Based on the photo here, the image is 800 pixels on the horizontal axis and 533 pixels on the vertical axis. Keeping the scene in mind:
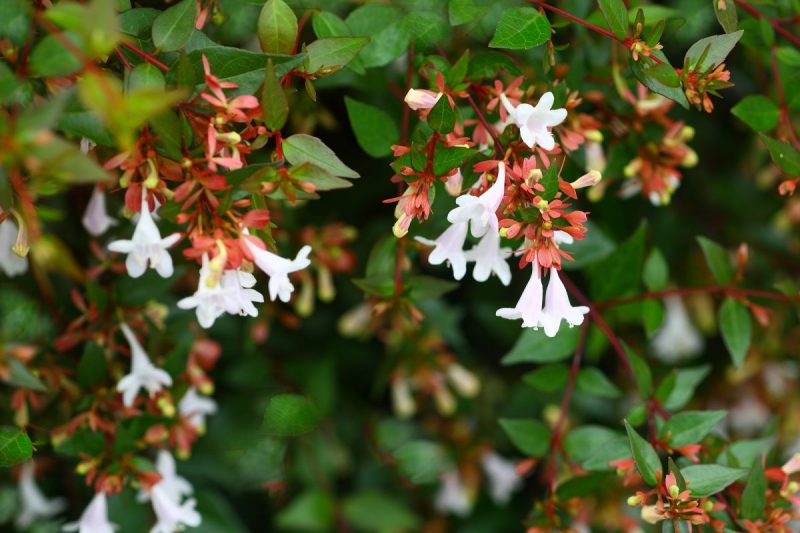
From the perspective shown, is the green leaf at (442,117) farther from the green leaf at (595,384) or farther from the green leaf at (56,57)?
the green leaf at (595,384)

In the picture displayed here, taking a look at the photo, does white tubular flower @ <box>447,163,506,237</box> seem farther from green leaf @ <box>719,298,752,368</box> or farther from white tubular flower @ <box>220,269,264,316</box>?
green leaf @ <box>719,298,752,368</box>

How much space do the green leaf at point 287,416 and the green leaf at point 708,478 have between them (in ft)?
1.68

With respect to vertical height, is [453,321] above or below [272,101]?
below

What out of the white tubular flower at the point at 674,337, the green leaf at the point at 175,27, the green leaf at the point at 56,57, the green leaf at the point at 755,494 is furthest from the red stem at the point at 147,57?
the white tubular flower at the point at 674,337

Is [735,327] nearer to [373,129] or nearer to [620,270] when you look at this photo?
[620,270]

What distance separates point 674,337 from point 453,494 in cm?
66

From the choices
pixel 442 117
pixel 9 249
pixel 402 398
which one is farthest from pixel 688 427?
pixel 9 249

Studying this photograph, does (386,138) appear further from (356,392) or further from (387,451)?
(356,392)

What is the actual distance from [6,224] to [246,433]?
27.4 inches

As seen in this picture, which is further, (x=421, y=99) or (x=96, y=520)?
(x=96, y=520)

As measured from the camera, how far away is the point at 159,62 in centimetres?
95

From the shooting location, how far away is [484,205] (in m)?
0.93

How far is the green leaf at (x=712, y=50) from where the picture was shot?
100cm

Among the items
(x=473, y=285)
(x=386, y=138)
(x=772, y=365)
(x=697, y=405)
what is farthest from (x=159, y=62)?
(x=772, y=365)
